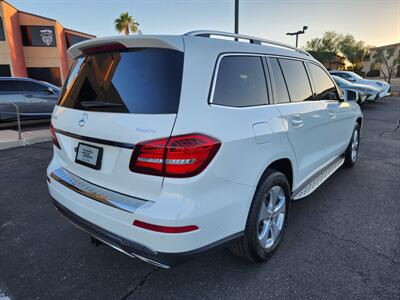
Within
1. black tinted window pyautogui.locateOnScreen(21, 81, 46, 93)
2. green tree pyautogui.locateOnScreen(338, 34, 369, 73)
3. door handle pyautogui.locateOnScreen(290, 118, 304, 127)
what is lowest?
black tinted window pyautogui.locateOnScreen(21, 81, 46, 93)

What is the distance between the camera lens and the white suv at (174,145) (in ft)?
5.68

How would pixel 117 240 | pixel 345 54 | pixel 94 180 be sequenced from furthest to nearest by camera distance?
pixel 345 54, pixel 94 180, pixel 117 240

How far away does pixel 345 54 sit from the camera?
42.0 metres

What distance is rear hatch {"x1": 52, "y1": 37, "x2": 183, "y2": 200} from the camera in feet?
5.85

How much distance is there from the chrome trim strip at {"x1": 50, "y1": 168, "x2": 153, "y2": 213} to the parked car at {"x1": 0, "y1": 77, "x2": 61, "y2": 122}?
7712 millimetres

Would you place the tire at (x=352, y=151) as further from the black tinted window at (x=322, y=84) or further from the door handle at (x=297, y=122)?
the door handle at (x=297, y=122)

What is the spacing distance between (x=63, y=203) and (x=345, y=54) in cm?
4827

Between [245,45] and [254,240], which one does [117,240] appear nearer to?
[254,240]

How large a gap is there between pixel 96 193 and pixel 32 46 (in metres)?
28.5

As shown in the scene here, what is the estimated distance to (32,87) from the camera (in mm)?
9492

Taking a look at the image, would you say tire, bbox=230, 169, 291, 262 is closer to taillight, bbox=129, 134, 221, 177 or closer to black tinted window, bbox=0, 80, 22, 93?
taillight, bbox=129, 134, 221, 177

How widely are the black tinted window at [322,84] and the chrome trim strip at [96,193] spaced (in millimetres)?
2626

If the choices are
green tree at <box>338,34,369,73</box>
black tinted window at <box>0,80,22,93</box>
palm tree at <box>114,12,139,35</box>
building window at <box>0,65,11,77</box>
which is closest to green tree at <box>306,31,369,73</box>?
green tree at <box>338,34,369,73</box>

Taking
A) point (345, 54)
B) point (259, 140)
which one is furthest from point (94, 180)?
point (345, 54)
